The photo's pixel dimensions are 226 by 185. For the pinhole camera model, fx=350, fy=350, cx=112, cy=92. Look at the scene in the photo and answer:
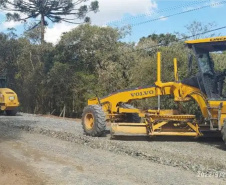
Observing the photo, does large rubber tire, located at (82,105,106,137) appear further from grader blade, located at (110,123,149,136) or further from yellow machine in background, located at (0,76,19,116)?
yellow machine in background, located at (0,76,19,116)

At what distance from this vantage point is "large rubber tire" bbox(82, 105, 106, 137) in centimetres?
1138

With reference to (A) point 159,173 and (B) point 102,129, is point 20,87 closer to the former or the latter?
(B) point 102,129

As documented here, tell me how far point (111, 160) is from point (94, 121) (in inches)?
143

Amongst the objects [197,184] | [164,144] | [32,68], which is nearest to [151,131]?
[164,144]

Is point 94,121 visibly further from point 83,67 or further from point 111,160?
point 83,67

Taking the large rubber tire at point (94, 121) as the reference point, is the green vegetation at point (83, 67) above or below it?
above

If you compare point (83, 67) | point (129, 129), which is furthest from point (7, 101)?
point (129, 129)

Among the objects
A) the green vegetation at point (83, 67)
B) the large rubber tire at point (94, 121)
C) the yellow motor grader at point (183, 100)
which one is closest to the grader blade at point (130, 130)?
the yellow motor grader at point (183, 100)

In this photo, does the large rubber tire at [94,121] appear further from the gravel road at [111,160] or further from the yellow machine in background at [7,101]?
the yellow machine in background at [7,101]

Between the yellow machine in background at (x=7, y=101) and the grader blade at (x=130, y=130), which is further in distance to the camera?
the yellow machine in background at (x=7, y=101)

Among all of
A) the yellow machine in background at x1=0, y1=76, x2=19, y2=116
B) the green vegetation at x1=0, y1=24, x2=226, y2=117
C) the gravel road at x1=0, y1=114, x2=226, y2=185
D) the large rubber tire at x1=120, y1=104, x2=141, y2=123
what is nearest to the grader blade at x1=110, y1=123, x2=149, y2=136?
the gravel road at x1=0, y1=114, x2=226, y2=185

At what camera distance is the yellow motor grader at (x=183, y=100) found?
31.7 ft

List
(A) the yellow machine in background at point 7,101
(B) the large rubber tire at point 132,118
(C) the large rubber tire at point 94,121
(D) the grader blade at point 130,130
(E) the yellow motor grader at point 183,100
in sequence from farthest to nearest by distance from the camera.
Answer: (A) the yellow machine in background at point 7,101 → (B) the large rubber tire at point 132,118 → (C) the large rubber tire at point 94,121 → (D) the grader blade at point 130,130 → (E) the yellow motor grader at point 183,100

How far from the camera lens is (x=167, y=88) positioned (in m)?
11.1
